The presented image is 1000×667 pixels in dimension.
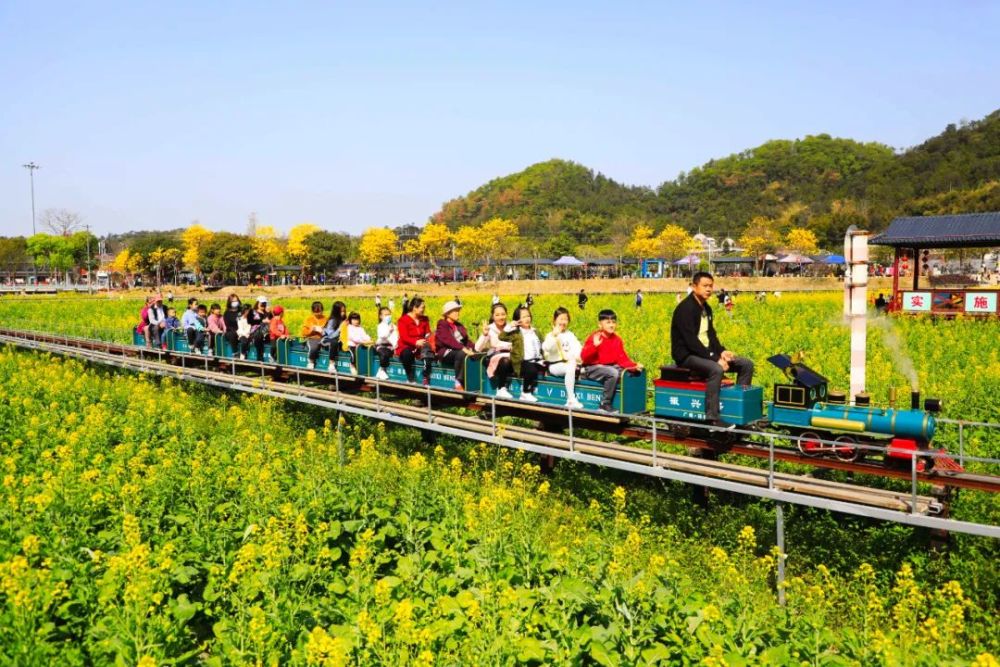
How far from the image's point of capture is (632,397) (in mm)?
12188

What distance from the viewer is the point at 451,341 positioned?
15078 millimetres

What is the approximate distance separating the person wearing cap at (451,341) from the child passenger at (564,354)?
7.13 feet

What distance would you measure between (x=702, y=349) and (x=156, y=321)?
21.3 m

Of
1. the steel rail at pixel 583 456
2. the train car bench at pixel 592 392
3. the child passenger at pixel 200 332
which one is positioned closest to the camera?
the steel rail at pixel 583 456

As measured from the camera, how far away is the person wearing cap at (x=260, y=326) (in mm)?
21109

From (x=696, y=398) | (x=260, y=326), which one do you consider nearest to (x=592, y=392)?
(x=696, y=398)

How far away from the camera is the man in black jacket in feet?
35.6

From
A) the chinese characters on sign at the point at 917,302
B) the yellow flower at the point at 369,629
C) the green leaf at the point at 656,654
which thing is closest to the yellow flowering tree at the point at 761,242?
the chinese characters on sign at the point at 917,302

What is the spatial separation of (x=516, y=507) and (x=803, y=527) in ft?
14.3

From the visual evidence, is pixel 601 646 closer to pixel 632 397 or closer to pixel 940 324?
pixel 632 397

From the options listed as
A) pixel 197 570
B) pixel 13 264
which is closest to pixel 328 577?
pixel 197 570

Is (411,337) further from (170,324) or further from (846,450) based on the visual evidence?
(170,324)

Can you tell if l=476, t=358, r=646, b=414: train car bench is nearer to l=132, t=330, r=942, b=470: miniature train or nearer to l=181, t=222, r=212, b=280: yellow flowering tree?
l=132, t=330, r=942, b=470: miniature train

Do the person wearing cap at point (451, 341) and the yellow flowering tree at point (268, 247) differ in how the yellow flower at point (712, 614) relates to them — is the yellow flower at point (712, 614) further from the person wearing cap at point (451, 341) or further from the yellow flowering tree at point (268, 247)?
the yellow flowering tree at point (268, 247)
